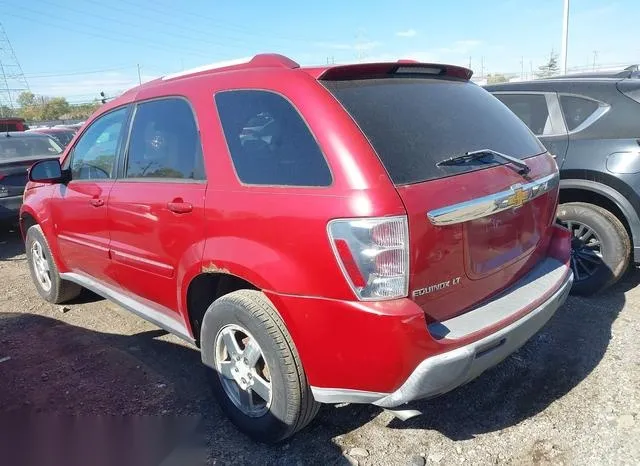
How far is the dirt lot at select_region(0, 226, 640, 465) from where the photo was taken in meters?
2.58

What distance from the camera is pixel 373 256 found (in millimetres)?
2068

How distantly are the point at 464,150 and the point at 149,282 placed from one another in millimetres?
1999

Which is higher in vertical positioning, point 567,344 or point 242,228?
point 242,228

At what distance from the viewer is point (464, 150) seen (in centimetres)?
249

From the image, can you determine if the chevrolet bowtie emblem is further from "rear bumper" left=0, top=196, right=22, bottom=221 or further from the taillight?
"rear bumper" left=0, top=196, right=22, bottom=221

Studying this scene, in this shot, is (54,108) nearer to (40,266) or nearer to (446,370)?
(40,266)

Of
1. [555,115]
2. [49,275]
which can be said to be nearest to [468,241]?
[555,115]

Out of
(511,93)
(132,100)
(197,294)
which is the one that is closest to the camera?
(197,294)

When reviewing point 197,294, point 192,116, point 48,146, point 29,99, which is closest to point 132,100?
point 192,116

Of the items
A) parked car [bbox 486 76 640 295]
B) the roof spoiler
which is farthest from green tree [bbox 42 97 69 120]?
the roof spoiler

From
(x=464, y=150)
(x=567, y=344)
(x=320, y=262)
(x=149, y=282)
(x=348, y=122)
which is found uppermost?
(x=348, y=122)

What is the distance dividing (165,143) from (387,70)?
139 cm

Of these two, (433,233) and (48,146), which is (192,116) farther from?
(48,146)

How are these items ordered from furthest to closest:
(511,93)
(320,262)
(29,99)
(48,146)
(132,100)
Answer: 1. (29,99)
2. (48,146)
3. (511,93)
4. (132,100)
5. (320,262)
